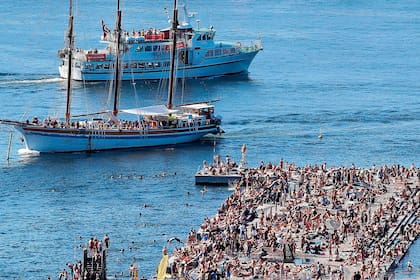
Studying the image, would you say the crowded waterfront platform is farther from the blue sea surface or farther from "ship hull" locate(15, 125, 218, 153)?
"ship hull" locate(15, 125, 218, 153)

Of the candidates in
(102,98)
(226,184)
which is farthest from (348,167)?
(102,98)

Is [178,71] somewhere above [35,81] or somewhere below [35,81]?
above

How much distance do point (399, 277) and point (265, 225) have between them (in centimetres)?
1365

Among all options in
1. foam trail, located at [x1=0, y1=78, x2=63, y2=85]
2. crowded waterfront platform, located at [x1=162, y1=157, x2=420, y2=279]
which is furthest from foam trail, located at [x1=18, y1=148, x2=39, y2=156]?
foam trail, located at [x1=0, y1=78, x2=63, y2=85]

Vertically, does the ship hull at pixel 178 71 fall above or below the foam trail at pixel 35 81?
above

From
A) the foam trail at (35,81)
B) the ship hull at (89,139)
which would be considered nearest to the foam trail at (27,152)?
the ship hull at (89,139)

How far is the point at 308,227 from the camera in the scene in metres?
103

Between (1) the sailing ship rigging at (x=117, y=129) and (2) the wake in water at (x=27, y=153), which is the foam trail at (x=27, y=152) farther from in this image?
(1) the sailing ship rigging at (x=117, y=129)

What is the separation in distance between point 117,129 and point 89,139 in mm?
3203

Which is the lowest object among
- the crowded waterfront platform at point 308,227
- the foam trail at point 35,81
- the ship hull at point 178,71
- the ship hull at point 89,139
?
the crowded waterfront platform at point 308,227

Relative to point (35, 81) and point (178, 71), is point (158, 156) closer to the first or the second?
point (178, 71)

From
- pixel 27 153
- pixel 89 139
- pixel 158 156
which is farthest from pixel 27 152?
pixel 158 156

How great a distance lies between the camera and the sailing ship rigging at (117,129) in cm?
14038

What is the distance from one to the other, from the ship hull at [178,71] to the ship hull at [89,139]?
37.5 meters
